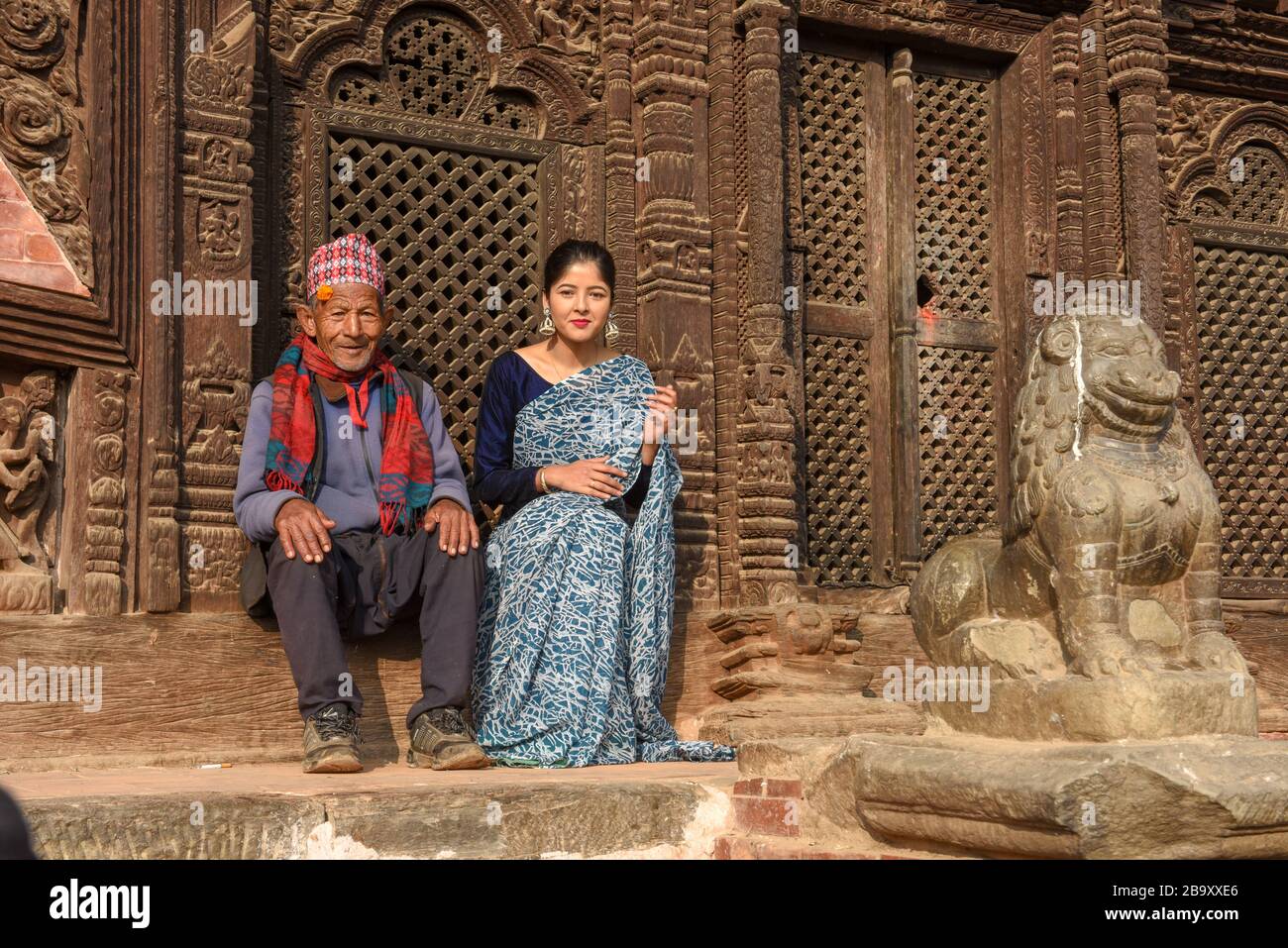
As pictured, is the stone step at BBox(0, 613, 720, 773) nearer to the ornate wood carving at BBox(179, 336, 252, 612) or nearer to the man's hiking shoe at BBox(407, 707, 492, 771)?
the ornate wood carving at BBox(179, 336, 252, 612)

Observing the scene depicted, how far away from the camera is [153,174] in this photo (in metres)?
5.70

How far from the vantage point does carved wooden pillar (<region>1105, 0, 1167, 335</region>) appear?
778 centimetres

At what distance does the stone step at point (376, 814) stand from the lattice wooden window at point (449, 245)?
91.1 inches

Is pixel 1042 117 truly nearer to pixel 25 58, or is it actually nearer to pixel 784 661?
pixel 784 661

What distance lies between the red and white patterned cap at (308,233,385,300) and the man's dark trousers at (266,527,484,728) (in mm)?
910

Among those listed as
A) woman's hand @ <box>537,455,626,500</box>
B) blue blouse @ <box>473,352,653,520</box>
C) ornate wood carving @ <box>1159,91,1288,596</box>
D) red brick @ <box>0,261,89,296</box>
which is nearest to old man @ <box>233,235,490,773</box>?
blue blouse @ <box>473,352,653,520</box>

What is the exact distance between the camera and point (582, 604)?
5.44 m

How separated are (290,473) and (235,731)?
980mm

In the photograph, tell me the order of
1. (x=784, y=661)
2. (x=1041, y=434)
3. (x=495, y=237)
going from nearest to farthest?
(x=1041, y=434) < (x=784, y=661) < (x=495, y=237)

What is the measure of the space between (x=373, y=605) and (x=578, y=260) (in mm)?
1511

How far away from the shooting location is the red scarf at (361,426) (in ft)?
17.3

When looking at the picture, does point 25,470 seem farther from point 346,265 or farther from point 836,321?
point 836,321

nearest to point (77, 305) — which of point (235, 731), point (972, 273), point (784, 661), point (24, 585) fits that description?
point (24, 585)

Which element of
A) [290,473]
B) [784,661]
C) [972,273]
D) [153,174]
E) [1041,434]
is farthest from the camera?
[972,273]
